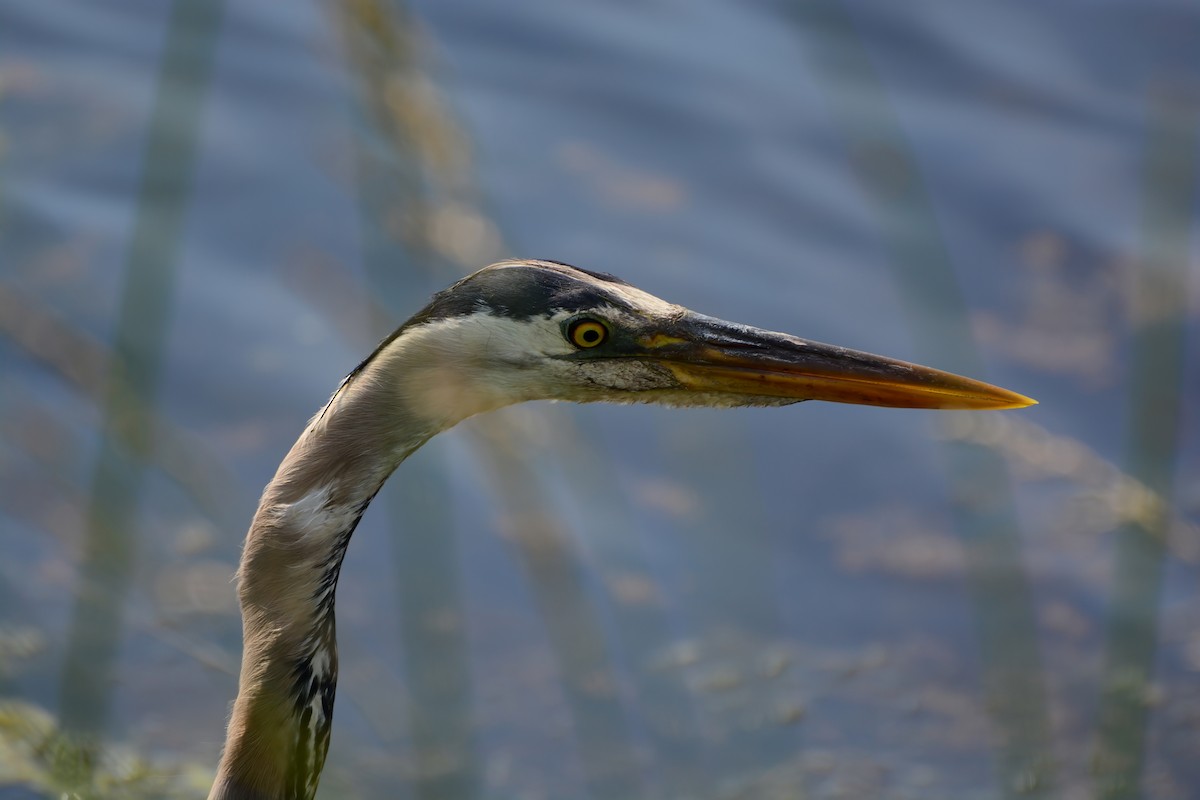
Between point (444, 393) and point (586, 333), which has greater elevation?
point (586, 333)

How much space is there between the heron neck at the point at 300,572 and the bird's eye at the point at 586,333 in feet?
0.99

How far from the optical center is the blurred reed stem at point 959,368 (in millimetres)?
2855

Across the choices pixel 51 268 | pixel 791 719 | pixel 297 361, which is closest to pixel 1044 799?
pixel 791 719

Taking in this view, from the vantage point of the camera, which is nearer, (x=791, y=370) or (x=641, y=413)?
(x=791, y=370)

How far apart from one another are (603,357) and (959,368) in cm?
295

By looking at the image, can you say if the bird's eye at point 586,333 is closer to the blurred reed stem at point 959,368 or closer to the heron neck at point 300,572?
the heron neck at point 300,572

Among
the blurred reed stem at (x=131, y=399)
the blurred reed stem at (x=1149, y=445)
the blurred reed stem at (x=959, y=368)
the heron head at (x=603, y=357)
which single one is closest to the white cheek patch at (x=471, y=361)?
the heron head at (x=603, y=357)

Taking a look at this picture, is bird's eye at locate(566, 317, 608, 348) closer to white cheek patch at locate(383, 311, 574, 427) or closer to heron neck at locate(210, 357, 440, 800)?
white cheek patch at locate(383, 311, 574, 427)

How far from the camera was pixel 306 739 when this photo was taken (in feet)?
8.66

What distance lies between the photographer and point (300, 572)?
99.2 inches

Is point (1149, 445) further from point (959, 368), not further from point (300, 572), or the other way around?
point (959, 368)

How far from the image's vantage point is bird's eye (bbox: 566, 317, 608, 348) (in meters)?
2.57

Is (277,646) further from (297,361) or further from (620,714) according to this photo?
(297,361)

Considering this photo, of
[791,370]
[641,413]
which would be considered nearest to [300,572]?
[791,370]
